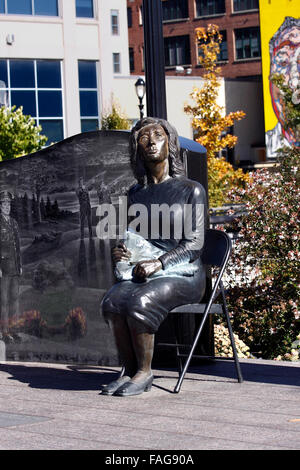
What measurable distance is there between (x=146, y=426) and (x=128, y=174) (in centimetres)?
293

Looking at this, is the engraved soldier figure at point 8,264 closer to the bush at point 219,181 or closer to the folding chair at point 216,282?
the folding chair at point 216,282

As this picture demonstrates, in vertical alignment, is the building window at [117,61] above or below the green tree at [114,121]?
above

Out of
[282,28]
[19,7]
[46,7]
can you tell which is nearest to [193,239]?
[19,7]

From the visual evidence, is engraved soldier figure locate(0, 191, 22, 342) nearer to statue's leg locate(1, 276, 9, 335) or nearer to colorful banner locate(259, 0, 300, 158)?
statue's leg locate(1, 276, 9, 335)

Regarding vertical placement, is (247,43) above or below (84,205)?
above

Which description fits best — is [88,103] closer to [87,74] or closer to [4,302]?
[87,74]

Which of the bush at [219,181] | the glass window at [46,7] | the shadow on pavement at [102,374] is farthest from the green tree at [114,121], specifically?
the shadow on pavement at [102,374]

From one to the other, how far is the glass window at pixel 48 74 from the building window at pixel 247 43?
32.1 m

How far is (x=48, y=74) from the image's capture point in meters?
41.7

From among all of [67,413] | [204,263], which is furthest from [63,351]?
[67,413]

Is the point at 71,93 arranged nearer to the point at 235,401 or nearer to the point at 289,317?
the point at 289,317

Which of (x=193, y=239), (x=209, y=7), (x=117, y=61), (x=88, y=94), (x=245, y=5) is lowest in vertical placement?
(x=193, y=239)

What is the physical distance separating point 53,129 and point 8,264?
110 feet

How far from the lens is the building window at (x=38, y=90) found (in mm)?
40375
